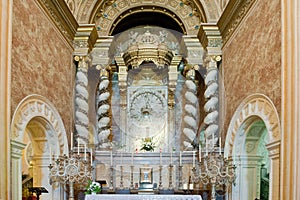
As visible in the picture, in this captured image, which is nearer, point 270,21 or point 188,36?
point 270,21

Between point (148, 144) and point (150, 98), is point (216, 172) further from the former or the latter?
point (150, 98)

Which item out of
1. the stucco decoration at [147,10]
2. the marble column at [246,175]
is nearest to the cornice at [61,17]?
the stucco decoration at [147,10]

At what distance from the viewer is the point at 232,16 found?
30.6ft

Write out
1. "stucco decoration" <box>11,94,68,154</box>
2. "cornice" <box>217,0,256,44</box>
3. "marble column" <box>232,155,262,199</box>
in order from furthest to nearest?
"marble column" <box>232,155,262,199</box> < "cornice" <box>217,0,256,44</box> < "stucco decoration" <box>11,94,68,154</box>

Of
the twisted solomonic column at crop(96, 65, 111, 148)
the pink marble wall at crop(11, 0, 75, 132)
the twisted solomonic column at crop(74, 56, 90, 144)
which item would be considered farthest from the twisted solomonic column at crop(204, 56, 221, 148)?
the pink marble wall at crop(11, 0, 75, 132)

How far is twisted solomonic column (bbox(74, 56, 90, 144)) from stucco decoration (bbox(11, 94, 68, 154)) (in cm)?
82

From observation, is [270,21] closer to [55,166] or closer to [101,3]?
[55,166]

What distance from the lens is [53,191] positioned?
9227 mm

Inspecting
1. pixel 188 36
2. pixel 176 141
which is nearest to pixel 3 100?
pixel 188 36

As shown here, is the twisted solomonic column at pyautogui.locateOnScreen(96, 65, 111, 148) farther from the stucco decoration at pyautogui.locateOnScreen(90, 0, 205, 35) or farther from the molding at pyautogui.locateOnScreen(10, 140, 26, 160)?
the molding at pyautogui.locateOnScreen(10, 140, 26, 160)

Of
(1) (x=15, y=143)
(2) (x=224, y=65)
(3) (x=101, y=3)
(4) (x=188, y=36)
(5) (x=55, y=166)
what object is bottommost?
(5) (x=55, y=166)

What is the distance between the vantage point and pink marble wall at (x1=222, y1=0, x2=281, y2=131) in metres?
6.66

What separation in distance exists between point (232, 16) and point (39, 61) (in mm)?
4138

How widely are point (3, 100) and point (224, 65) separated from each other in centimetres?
568
